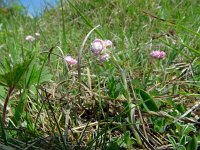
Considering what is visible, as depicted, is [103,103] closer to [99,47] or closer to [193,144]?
[99,47]

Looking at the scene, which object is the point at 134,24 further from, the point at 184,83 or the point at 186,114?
the point at 186,114

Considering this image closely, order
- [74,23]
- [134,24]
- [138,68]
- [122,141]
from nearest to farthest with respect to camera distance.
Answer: [122,141], [138,68], [134,24], [74,23]

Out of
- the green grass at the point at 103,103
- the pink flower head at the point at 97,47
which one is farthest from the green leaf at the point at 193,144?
the pink flower head at the point at 97,47

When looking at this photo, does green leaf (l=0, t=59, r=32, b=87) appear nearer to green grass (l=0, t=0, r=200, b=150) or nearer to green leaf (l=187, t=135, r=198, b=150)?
green grass (l=0, t=0, r=200, b=150)

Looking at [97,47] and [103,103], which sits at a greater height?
[97,47]

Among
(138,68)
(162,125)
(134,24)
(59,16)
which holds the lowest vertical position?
(162,125)

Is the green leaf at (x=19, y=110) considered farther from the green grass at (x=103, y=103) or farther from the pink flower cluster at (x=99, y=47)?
the pink flower cluster at (x=99, y=47)

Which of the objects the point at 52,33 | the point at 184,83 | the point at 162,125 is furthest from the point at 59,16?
the point at 162,125

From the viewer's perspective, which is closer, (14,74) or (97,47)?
(14,74)

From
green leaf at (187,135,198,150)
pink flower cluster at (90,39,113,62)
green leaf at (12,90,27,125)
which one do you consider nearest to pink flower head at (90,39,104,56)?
pink flower cluster at (90,39,113,62)

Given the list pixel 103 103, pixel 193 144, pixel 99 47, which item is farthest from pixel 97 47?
pixel 193 144

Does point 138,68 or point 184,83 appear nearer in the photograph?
point 184,83
